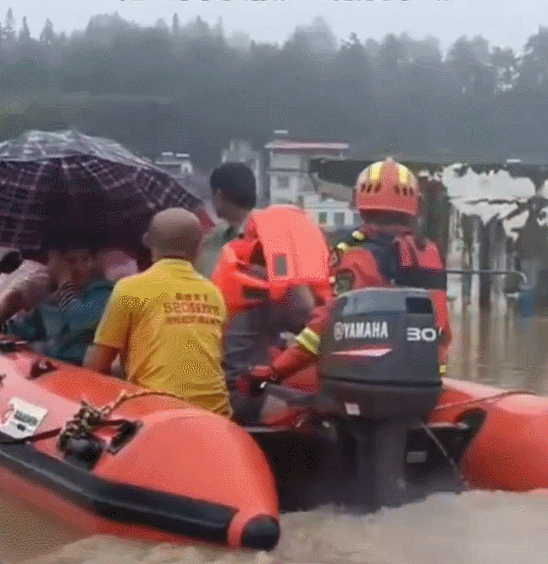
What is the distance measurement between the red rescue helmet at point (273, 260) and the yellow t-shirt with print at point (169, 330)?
43 centimetres

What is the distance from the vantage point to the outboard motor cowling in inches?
187

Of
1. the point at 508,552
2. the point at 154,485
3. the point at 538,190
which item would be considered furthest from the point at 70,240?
the point at 538,190

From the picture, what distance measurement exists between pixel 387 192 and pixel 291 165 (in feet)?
108

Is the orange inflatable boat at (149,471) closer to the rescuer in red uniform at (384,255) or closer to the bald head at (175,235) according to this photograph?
the bald head at (175,235)

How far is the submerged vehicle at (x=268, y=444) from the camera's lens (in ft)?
15.0

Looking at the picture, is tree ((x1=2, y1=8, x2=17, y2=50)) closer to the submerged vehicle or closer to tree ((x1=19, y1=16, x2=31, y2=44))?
tree ((x1=19, y1=16, x2=31, y2=44))

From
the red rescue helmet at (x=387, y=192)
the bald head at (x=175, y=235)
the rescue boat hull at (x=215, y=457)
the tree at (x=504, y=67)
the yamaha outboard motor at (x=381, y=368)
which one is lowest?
the rescue boat hull at (x=215, y=457)

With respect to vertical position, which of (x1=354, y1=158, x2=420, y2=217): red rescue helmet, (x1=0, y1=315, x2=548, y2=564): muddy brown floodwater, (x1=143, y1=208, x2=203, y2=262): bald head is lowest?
(x1=0, y1=315, x2=548, y2=564): muddy brown floodwater

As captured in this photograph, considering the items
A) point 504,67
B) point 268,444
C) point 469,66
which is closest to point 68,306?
point 268,444

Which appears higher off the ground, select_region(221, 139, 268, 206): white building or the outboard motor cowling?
the outboard motor cowling

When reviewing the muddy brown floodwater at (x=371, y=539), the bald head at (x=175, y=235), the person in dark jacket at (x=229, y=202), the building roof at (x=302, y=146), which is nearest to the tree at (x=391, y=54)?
the building roof at (x=302, y=146)

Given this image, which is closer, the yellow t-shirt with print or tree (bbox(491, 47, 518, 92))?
the yellow t-shirt with print

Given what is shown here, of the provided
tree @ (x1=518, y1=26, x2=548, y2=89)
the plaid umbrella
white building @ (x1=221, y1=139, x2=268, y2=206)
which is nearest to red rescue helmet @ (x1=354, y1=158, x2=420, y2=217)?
the plaid umbrella

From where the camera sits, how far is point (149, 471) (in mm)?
4621
